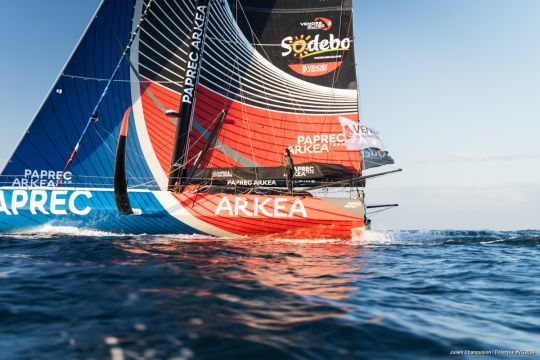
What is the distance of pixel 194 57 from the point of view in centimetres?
1312

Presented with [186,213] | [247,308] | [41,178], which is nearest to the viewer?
[247,308]

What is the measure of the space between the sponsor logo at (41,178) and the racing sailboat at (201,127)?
0.03 m

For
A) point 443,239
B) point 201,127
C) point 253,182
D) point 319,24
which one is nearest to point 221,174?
point 253,182

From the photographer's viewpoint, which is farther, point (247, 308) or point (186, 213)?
point (186, 213)

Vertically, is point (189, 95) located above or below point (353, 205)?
above

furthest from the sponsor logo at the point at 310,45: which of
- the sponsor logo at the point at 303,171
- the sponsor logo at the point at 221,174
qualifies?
the sponsor logo at the point at 221,174

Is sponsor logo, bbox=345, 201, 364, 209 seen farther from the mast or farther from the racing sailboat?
the mast

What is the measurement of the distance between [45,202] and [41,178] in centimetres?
86

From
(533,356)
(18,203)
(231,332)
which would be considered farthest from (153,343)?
(18,203)

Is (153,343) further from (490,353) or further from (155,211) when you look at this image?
(155,211)

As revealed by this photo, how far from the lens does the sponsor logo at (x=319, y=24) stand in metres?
13.5

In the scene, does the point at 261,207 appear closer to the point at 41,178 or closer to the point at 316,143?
the point at 316,143

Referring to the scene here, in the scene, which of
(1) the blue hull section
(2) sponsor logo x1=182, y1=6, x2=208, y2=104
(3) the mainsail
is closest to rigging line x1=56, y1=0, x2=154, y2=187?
(3) the mainsail

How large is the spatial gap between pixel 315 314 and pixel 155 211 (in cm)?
809
